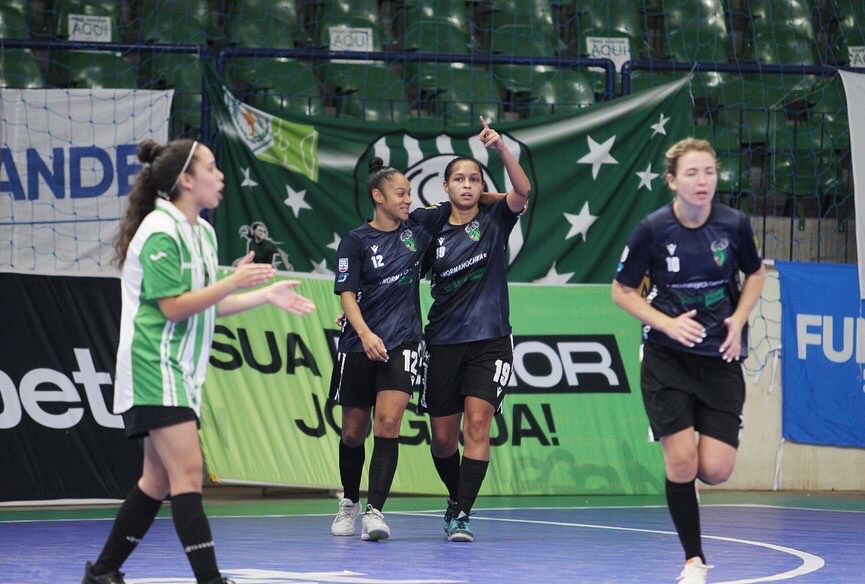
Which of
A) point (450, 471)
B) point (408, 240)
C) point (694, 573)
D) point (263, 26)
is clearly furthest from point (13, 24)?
point (694, 573)

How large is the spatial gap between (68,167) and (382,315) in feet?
13.0

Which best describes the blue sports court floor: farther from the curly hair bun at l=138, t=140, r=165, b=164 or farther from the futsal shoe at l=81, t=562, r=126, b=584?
the curly hair bun at l=138, t=140, r=165, b=164

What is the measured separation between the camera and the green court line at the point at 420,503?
925 cm

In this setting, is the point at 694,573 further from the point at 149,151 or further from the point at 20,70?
the point at 20,70

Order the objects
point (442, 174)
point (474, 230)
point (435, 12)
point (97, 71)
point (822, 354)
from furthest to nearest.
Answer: point (435, 12) < point (97, 71) < point (822, 354) < point (442, 174) < point (474, 230)

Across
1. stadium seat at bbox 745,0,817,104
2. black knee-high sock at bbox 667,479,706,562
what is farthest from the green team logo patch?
stadium seat at bbox 745,0,817,104

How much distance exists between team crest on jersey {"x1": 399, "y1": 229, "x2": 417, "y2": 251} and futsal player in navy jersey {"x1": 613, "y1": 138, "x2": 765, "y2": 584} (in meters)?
2.16

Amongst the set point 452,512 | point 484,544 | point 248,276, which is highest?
point 248,276

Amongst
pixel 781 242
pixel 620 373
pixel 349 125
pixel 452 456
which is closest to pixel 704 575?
pixel 452 456

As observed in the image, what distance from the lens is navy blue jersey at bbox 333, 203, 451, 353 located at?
7.76m

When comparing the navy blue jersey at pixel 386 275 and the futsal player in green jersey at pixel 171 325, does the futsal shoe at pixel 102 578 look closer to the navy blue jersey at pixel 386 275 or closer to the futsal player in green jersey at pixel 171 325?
the futsal player in green jersey at pixel 171 325

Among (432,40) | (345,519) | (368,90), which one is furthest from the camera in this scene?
(432,40)

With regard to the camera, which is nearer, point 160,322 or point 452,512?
point 160,322

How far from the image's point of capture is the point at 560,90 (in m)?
12.8
